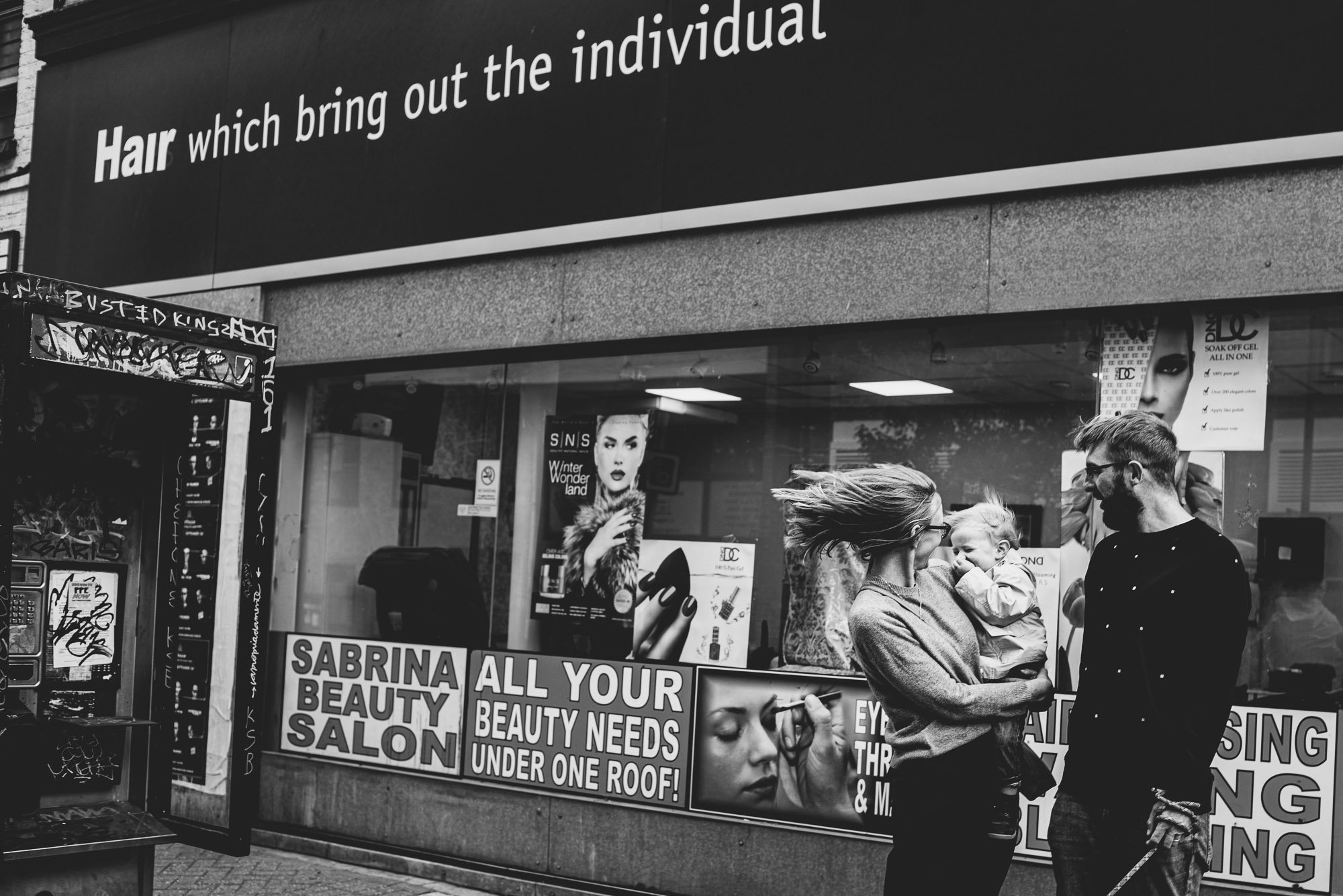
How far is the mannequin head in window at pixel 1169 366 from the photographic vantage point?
17.4 ft

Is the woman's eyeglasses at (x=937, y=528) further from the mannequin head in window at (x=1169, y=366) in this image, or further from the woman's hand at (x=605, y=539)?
the woman's hand at (x=605, y=539)

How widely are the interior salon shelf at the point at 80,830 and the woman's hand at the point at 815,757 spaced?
258cm

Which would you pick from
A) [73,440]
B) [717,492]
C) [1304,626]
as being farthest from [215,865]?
[1304,626]

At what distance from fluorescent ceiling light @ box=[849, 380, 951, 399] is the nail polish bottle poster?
936 millimetres

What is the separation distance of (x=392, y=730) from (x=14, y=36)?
6.78 m

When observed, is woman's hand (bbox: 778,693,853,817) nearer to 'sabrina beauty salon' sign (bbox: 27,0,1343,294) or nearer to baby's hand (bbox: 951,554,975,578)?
baby's hand (bbox: 951,554,975,578)

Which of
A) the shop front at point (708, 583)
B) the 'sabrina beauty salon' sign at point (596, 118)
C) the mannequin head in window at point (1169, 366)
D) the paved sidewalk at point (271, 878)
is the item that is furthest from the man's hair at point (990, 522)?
the paved sidewalk at point (271, 878)

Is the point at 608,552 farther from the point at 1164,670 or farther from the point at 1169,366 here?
the point at 1164,670

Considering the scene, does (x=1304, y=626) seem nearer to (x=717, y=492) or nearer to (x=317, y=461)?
(x=717, y=492)

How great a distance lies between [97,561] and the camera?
548 cm

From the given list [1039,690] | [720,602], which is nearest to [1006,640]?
[1039,690]

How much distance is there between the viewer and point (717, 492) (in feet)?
21.5

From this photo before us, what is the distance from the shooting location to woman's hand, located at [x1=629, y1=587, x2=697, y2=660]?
21.4 ft

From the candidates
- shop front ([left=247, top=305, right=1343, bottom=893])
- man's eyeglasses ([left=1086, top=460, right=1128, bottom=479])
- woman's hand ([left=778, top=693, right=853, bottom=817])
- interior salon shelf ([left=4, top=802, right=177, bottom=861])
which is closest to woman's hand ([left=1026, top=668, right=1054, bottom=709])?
man's eyeglasses ([left=1086, top=460, right=1128, bottom=479])
